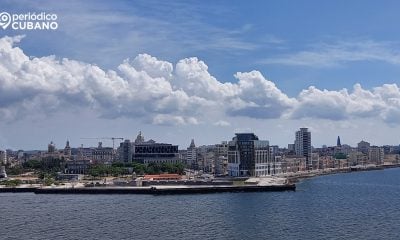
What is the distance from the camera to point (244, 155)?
361 ft

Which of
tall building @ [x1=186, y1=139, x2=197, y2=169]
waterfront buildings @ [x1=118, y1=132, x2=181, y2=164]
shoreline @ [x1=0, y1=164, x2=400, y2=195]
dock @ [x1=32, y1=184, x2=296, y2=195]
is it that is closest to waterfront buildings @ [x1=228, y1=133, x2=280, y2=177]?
shoreline @ [x1=0, y1=164, x2=400, y2=195]

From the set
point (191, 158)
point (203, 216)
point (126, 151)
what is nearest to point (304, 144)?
point (191, 158)

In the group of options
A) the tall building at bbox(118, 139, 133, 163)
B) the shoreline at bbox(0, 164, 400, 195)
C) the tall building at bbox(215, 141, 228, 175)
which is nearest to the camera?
the shoreline at bbox(0, 164, 400, 195)

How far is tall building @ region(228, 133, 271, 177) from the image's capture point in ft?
360

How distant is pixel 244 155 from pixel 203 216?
58.5 meters

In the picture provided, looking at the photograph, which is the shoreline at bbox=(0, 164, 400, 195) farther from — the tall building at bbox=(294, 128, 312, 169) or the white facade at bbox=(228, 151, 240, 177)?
the tall building at bbox=(294, 128, 312, 169)

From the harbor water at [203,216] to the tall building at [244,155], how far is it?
34.1 meters

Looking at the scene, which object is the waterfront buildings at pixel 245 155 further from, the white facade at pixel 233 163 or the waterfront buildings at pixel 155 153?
the waterfront buildings at pixel 155 153

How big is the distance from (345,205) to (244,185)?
24859 millimetres

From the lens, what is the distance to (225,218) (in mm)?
51156

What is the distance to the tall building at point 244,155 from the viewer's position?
110m

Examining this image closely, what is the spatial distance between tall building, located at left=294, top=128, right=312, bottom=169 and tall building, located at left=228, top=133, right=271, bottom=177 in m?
56.3

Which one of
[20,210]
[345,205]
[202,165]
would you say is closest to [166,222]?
[20,210]

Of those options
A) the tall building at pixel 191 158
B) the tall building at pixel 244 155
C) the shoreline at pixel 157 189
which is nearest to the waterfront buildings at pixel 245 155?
the tall building at pixel 244 155
